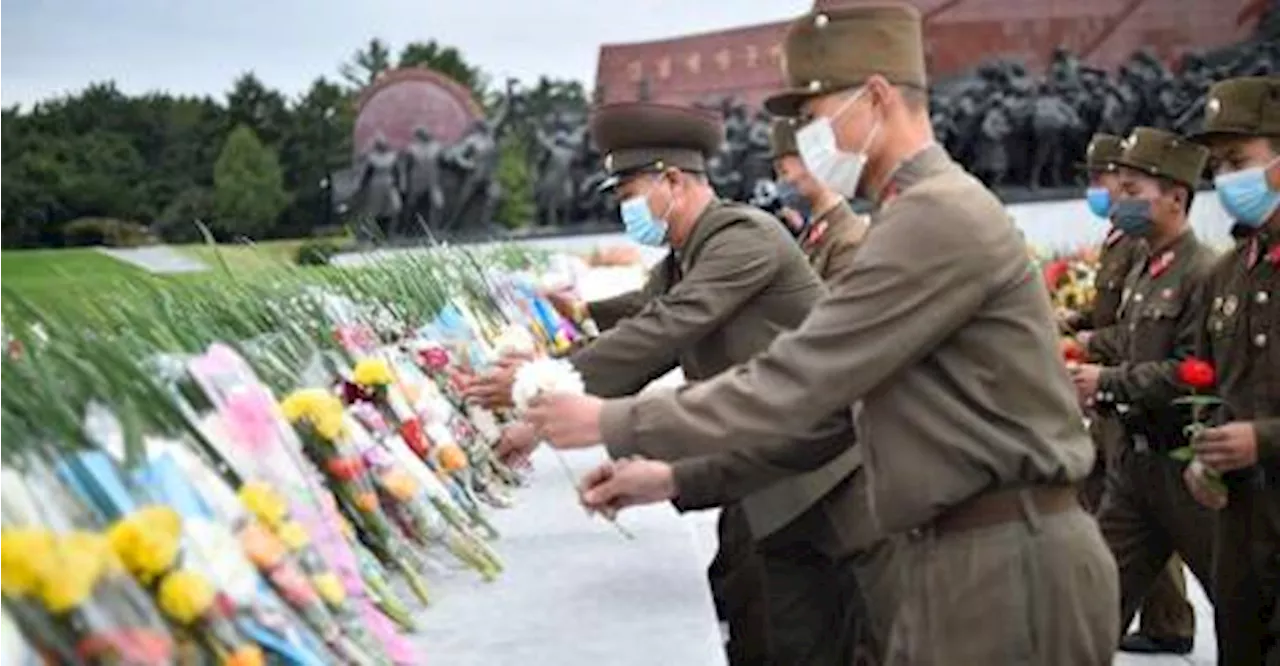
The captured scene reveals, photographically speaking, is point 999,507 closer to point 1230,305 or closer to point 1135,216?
point 1230,305

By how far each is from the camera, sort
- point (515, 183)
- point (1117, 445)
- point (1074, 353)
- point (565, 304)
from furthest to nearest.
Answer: point (515, 183) < point (1074, 353) < point (565, 304) < point (1117, 445)

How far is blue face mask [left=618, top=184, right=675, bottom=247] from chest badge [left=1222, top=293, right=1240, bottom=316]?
1.29 meters

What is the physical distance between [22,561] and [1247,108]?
3.13 m

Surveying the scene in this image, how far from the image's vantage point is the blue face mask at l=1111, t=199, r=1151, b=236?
15.3ft

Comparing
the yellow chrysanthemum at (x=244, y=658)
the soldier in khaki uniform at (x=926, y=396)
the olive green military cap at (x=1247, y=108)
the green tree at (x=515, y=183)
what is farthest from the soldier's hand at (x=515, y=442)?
the green tree at (x=515, y=183)

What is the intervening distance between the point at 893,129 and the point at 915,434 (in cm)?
42

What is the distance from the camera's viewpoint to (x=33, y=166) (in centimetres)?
3572

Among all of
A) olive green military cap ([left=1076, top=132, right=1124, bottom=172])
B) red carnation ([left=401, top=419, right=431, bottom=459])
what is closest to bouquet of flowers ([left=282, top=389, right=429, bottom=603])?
red carnation ([left=401, top=419, right=431, bottom=459])

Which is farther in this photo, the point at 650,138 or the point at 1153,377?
the point at 1153,377

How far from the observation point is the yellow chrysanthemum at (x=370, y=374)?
8.75 feet

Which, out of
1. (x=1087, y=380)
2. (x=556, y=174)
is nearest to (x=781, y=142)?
(x=1087, y=380)

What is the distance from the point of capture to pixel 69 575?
129 cm

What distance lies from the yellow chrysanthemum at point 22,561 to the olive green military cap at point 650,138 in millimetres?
2369

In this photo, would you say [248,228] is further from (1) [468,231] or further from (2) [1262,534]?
(2) [1262,534]
